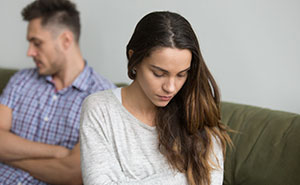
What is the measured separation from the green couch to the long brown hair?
0.27m

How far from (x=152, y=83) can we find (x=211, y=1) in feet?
3.06

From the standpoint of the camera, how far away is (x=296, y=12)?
5.47ft

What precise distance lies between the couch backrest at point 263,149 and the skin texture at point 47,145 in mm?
767

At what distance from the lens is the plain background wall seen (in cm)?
171

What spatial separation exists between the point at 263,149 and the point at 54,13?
54.0 inches

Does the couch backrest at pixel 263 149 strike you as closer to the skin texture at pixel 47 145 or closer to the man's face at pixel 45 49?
the skin texture at pixel 47 145

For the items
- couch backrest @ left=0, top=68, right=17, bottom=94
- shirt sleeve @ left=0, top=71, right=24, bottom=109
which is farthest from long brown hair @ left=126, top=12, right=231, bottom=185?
couch backrest @ left=0, top=68, right=17, bottom=94

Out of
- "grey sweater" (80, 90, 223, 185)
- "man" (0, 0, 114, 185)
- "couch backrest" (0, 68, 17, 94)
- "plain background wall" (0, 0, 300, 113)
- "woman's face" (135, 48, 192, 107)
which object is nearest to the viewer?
"woman's face" (135, 48, 192, 107)

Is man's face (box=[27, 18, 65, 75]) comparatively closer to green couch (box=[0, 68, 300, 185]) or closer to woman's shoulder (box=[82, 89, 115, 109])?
woman's shoulder (box=[82, 89, 115, 109])

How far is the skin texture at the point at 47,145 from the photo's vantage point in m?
1.80

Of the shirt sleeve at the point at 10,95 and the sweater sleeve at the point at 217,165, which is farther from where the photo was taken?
the shirt sleeve at the point at 10,95

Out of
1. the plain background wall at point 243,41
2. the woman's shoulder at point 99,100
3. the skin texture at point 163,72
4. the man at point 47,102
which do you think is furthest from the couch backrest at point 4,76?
the skin texture at point 163,72

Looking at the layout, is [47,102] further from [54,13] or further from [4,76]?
[4,76]

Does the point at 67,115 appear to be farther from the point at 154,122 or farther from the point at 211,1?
the point at 211,1
